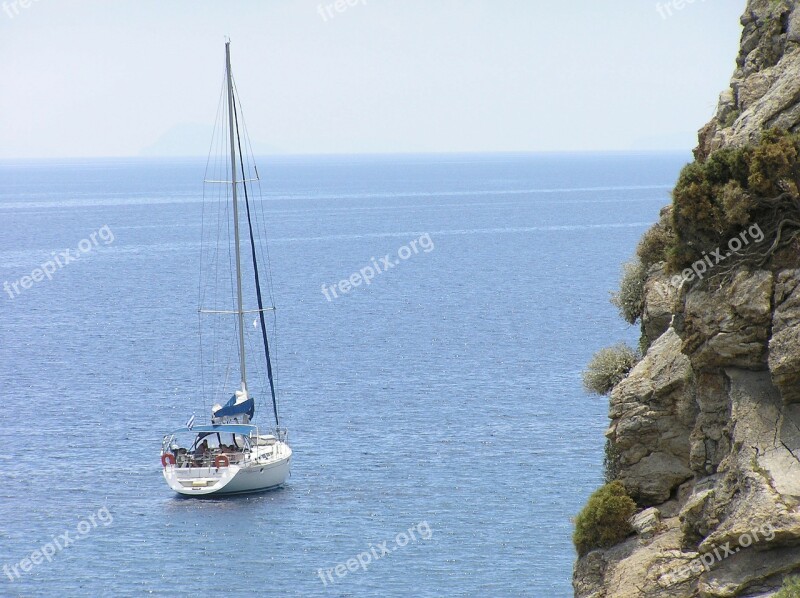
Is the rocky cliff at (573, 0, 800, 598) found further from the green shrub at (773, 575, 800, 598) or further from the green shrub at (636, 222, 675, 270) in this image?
the green shrub at (636, 222, 675, 270)

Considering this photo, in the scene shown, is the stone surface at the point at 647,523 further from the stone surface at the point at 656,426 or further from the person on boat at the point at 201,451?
the person on boat at the point at 201,451

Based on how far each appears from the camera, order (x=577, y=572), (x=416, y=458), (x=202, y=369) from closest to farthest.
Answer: (x=577, y=572) < (x=416, y=458) < (x=202, y=369)

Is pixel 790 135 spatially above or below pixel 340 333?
above

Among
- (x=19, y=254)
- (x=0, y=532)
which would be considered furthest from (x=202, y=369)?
(x=19, y=254)

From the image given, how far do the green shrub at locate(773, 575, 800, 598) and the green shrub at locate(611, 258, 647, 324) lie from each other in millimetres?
9007

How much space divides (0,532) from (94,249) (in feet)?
411

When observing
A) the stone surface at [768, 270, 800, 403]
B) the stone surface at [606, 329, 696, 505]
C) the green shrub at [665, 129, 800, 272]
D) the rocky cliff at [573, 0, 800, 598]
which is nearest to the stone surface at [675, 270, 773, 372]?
the rocky cliff at [573, 0, 800, 598]

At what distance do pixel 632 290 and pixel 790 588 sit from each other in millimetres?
10400

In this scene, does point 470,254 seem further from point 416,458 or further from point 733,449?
point 733,449

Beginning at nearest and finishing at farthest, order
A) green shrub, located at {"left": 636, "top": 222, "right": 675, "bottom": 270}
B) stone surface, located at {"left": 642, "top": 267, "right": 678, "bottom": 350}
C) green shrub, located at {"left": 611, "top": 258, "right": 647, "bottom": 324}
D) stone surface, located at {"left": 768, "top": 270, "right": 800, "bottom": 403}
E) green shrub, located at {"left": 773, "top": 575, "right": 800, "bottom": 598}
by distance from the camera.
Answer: green shrub, located at {"left": 773, "top": 575, "right": 800, "bottom": 598}, stone surface, located at {"left": 768, "top": 270, "right": 800, "bottom": 403}, stone surface, located at {"left": 642, "top": 267, "right": 678, "bottom": 350}, green shrub, located at {"left": 636, "top": 222, "right": 675, "bottom": 270}, green shrub, located at {"left": 611, "top": 258, "right": 647, "bottom": 324}

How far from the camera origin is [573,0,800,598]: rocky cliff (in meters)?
18.5

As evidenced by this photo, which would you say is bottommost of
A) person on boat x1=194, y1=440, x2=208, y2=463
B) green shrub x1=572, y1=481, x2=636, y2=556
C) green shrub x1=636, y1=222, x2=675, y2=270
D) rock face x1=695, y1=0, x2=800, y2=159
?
person on boat x1=194, y1=440, x2=208, y2=463

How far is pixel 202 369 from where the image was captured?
81875 millimetres

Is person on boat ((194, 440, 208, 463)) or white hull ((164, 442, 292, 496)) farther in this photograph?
person on boat ((194, 440, 208, 463))
